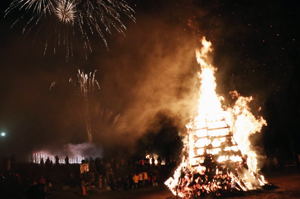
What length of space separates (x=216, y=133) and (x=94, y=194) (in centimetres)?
647

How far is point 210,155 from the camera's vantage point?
12570 millimetres

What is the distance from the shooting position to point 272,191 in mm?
12211

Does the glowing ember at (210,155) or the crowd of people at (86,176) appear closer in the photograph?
the glowing ember at (210,155)

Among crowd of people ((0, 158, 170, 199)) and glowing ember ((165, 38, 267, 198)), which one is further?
crowd of people ((0, 158, 170, 199))

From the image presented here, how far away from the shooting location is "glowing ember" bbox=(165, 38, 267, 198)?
12.2 meters

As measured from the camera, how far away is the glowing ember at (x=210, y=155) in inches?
482

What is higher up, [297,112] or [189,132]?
[297,112]

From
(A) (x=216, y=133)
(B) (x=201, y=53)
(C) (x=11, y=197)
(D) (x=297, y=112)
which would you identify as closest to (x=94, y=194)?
(C) (x=11, y=197)

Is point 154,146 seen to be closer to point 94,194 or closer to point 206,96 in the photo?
point 94,194

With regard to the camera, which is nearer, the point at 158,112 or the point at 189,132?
the point at 189,132

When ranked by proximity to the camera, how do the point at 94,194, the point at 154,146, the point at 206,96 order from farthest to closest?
the point at 154,146
the point at 94,194
the point at 206,96

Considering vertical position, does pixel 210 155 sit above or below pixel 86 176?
above

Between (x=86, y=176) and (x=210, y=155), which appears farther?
(x=86, y=176)

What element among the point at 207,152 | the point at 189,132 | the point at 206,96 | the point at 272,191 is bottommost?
the point at 272,191
